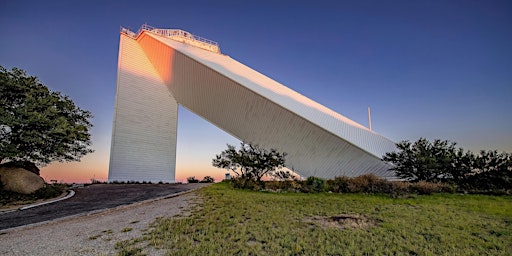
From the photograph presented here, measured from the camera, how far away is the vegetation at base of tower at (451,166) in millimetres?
9148

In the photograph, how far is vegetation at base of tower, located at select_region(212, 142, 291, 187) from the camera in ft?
33.5

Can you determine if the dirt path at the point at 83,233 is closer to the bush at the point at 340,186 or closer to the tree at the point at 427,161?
the bush at the point at 340,186

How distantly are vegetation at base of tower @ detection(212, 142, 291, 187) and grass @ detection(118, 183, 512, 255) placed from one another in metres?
4.12

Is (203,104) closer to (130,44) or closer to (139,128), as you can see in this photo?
(139,128)

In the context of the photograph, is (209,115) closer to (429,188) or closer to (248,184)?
(248,184)

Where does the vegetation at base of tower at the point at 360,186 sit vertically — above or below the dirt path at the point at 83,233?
above

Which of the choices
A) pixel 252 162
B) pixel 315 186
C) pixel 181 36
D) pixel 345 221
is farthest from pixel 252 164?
pixel 181 36

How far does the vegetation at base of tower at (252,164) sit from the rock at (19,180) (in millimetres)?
5919

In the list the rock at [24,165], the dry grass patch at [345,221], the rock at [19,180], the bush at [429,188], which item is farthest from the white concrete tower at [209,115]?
the dry grass patch at [345,221]

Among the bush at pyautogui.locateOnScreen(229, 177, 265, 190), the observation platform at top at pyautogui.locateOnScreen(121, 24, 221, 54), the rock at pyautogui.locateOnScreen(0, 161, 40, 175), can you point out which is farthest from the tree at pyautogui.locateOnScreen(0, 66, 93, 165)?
the observation platform at top at pyautogui.locateOnScreen(121, 24, 221, 54)

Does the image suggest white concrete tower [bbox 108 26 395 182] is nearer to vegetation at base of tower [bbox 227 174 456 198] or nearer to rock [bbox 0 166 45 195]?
vegetation at base of tower [bbox 227 174 456 198]

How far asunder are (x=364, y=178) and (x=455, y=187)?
9.72ft

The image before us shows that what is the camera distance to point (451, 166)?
32.3 feet

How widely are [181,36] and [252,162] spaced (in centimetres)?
1123
